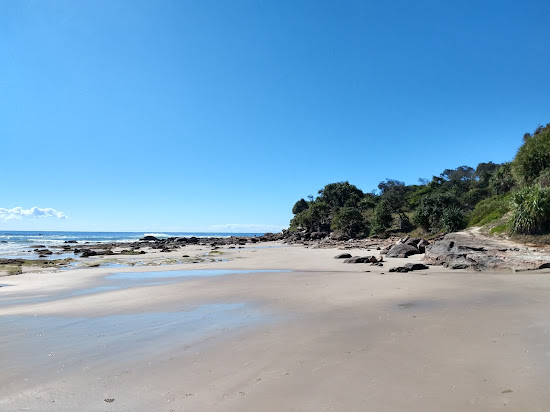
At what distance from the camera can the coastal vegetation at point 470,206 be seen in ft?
61.7

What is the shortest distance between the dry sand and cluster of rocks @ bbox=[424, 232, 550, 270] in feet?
9.31

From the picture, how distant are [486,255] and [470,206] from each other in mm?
47673

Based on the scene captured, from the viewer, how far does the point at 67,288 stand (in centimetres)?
1418

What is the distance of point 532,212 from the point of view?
18.0m

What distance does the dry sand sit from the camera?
4.03 m

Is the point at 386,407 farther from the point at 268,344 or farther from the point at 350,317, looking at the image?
the point at 350,317

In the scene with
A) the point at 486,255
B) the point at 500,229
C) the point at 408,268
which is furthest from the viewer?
the point at 500,229

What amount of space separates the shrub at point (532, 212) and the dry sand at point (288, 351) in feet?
29.1

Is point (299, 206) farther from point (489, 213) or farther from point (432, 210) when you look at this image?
point (489, 213)

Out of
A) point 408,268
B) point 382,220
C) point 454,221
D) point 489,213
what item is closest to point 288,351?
point 408,268

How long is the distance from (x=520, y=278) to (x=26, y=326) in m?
14.7

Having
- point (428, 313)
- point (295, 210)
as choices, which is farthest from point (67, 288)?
point (295, 210)

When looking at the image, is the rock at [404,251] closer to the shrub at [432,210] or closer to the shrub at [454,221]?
the shrub at [454,221]

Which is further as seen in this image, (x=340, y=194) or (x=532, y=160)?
(x=340, y=194)
